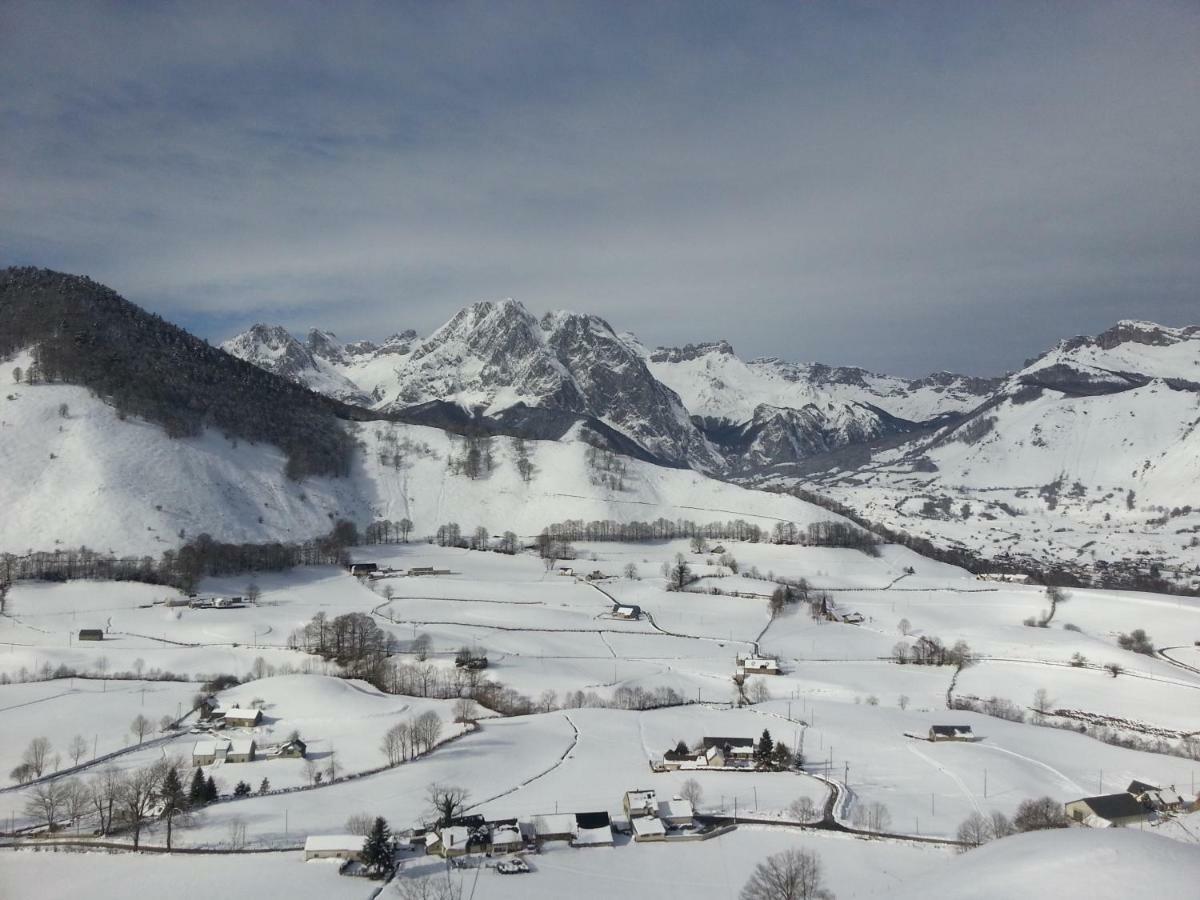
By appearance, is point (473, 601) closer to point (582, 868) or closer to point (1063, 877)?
point (582, 868)

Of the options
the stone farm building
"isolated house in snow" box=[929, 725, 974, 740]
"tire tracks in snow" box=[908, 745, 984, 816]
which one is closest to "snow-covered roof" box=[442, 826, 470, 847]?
the stone farm building

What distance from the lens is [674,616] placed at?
8112 centimetres

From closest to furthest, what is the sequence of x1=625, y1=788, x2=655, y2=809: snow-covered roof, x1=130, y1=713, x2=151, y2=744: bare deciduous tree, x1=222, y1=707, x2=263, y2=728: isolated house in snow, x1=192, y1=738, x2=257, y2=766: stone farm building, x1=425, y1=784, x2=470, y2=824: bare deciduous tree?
1. x1=425, y1=784, x2=470, y2=824: bare deciduous tree
2. x1=625, y1=788, x2=655, y2=809: snow-covered roof
3. x1=192, y1=738, x2=257, y2=766: stone farm building
4. x1=130, y1=713, x2=151, y2=744: bare deciduous tree
5. x1=222, y1=707, x2=263, y2=728: isolated house in snow

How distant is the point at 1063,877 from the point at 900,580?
85685mm

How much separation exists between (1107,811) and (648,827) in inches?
752

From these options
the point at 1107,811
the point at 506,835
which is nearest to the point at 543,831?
the point at 506,835

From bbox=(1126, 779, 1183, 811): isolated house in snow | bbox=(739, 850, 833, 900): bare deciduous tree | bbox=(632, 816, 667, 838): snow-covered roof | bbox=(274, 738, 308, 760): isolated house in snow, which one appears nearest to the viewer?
bbox=(739, 850, 833, 900): bare deciduous tree

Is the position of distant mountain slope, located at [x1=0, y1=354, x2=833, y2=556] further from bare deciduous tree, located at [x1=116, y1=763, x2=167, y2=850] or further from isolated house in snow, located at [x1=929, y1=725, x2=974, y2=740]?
isolated house in snow, located at [x1=929, y1=725, x2=974, y2=740]

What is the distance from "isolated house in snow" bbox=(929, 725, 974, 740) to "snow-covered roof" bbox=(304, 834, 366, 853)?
3230cm

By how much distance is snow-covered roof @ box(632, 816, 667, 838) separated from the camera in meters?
32.9

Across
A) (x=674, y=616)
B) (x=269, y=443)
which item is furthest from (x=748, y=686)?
(x=269, y=443)

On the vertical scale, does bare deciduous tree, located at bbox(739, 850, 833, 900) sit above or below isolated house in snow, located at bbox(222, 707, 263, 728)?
above

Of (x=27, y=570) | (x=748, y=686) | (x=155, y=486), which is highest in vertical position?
(x=155, y=486)

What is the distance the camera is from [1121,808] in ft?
117
